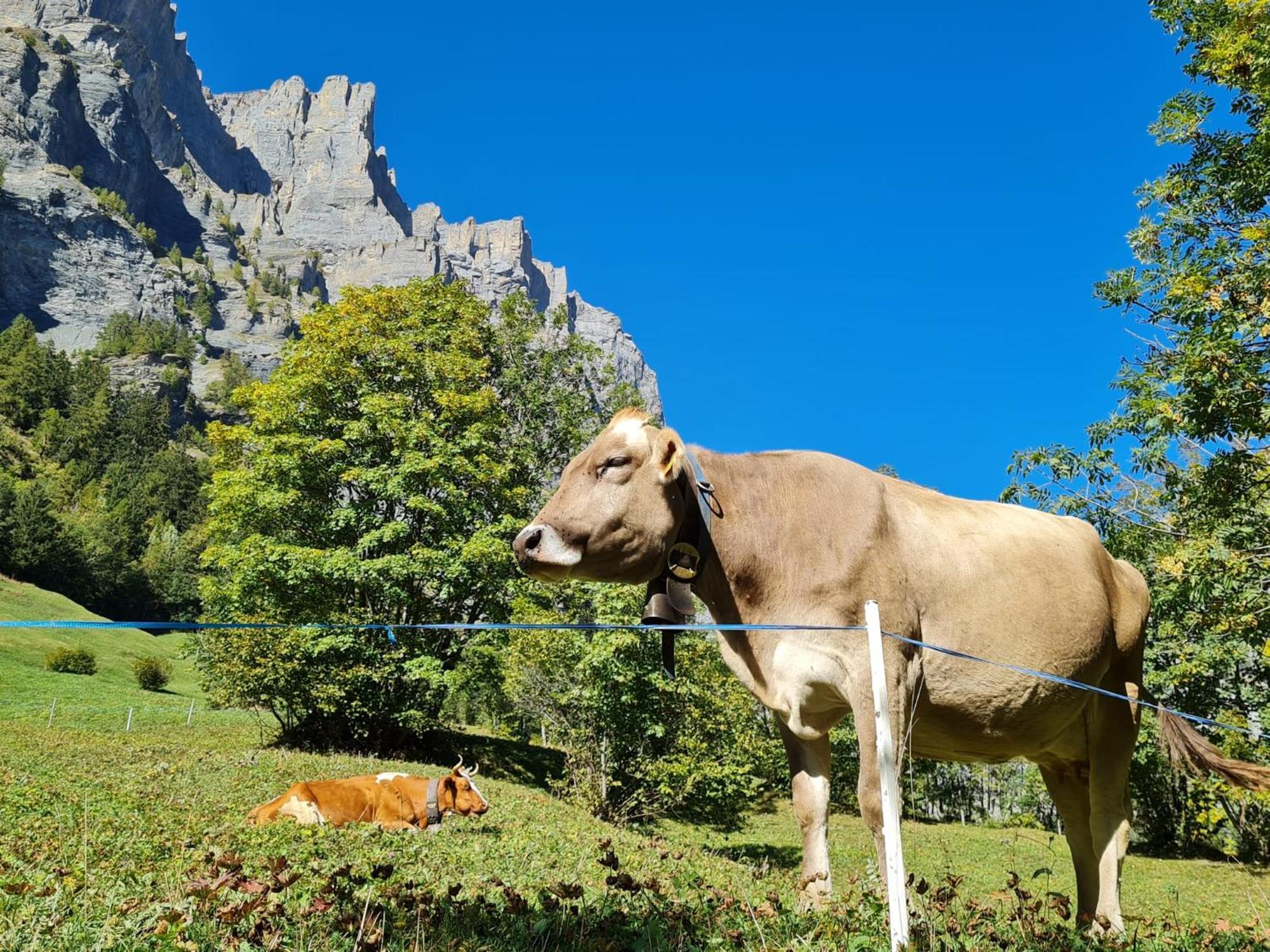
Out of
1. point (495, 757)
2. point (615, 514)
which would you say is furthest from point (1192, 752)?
point (495, 757)

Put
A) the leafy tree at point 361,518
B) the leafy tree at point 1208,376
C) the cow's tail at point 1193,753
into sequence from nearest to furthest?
the cow's tail at point 1193,753, the leafy tree at point 1208,376, the leafy tree at point 361,518

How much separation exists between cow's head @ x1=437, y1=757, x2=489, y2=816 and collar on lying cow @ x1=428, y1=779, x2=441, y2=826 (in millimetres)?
372

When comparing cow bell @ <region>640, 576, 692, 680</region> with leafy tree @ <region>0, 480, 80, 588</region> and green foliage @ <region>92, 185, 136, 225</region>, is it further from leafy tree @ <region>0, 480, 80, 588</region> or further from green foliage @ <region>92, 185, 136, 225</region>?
green foliage @ <region>92, 185, 136, 225</region>

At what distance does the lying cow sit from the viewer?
9156 mm

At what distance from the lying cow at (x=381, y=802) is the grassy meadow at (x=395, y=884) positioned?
0.34m

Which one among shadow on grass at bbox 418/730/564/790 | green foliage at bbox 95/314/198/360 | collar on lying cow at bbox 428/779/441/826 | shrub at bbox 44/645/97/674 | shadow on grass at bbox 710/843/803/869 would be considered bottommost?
shadow on grass at bbox 710/843/803/869

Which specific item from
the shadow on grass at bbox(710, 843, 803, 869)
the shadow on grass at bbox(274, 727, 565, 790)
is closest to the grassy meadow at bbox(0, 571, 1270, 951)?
the shadow on grass at bbox(710, 843, 803, 869)

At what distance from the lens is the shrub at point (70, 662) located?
117 feet

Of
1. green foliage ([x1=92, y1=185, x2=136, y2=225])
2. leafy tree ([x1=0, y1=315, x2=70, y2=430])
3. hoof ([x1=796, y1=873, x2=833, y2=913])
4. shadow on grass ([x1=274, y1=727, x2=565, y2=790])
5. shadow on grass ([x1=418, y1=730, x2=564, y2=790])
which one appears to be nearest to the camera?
hoof ([x1=796, y1=873, x2=833, y2=913])

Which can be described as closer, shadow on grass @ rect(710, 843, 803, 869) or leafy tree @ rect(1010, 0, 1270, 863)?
leafy tree @ rect(1010, 0, 1270, 863)

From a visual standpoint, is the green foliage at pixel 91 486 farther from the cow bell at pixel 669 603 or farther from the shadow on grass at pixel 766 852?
the cow bell at pixel 669 603

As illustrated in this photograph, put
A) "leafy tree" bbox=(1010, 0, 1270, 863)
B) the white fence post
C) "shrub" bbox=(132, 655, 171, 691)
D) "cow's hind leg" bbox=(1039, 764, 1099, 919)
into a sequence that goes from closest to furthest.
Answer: the white fence post
"cow's hind leg" bbox=(1039, 764, 1099, 919)
"leafy tree" bbox=(1010, 0, 1270, 863)
"shrub" bbox=(132, 655, 171, 691)

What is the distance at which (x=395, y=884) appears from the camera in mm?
3625

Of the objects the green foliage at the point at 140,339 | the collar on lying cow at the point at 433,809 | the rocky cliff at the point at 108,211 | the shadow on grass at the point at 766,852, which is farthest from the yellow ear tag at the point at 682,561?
the green foliage at the point at 140,339
